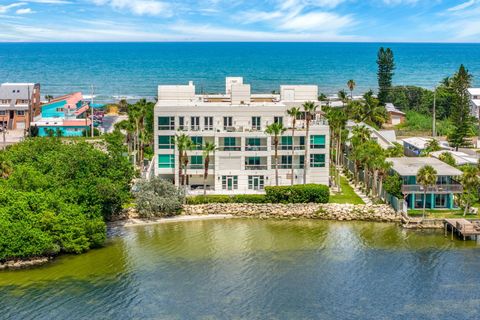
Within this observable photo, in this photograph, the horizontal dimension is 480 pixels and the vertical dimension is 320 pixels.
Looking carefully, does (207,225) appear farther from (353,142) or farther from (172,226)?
(353,142)

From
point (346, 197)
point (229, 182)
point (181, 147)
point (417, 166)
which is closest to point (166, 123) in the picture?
point (181, 147)

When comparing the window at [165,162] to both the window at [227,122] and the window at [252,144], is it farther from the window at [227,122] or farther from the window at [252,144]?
the window at [252,144]

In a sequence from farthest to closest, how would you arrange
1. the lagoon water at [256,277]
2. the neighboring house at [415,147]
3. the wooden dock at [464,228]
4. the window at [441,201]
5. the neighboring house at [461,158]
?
the neighboring house at [415,147]
the neighboring house at [461,158]
the window at [441,201]
the wooden dock at [464,228]
the lagoon water at [256,277]

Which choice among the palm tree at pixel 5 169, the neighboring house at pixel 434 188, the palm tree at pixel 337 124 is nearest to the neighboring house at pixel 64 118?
the palm tree at pixel 5 169

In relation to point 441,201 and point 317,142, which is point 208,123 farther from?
point 441,201

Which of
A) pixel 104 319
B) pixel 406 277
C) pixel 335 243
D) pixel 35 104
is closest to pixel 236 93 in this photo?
pixel 335 243

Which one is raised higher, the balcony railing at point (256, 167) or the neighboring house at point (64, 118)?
the neighboring house at point (64, 118)
